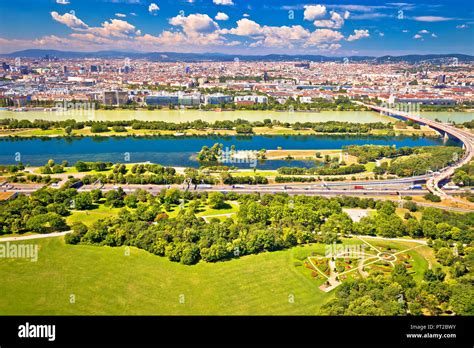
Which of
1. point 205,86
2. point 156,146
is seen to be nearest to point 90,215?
point 156,146

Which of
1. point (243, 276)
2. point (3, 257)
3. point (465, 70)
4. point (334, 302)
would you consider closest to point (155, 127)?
point (3, 257)

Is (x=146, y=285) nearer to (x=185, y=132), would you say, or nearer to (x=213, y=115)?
(x=185, y=132)

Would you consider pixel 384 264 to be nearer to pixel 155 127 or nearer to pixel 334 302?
pixel 334 302

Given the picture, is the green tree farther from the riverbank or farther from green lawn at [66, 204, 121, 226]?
the riverbank

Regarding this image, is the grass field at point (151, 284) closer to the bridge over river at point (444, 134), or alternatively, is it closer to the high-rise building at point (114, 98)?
the bridge over river at point (444, 134)

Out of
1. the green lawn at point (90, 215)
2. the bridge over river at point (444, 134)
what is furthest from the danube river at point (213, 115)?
the green lawn at point (90, 215)
